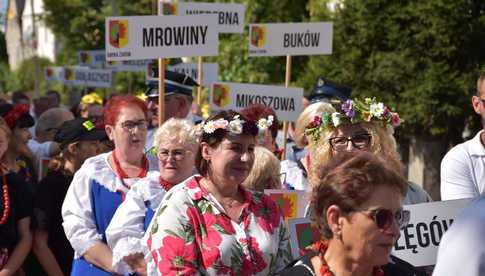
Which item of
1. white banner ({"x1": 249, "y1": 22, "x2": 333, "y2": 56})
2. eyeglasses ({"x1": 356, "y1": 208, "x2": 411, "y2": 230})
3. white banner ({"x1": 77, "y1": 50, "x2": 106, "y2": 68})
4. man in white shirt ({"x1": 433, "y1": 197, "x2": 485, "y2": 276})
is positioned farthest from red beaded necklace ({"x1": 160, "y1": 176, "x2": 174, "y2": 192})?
white banner ({"x1": 77, "y1": 50, "x2": 106, "y2": 68})

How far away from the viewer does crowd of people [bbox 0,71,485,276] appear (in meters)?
3.61

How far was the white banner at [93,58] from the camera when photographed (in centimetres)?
2109

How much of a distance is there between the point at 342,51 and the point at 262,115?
962cm

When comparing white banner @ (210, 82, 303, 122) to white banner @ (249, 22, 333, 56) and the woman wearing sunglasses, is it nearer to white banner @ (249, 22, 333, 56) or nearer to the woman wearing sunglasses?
white banner @ (249, 22, 333, 56)

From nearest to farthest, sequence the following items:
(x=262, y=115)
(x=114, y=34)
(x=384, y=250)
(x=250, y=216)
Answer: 1. (x=384, y=250)
2. (x=250, y=216)
3. (x=262, y=115)
4. (x=114, y=34)

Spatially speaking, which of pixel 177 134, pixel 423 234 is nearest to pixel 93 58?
pixel 177 134

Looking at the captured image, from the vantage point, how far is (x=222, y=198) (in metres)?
4.86

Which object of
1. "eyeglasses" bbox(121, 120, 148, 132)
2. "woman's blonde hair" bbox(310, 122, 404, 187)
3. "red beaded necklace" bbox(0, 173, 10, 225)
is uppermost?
"woman's blonde hair" bbox(310, 122, 404, 187)

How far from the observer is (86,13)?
3262cm

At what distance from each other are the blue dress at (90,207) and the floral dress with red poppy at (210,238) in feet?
4.81

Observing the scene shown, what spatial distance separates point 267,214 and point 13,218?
2.28 m

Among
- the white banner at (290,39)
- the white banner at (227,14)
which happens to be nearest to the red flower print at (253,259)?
the white banner at (290,39)

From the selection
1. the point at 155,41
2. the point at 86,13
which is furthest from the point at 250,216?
the point at 86,13

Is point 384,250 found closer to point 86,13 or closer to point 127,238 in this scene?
point 127,238
